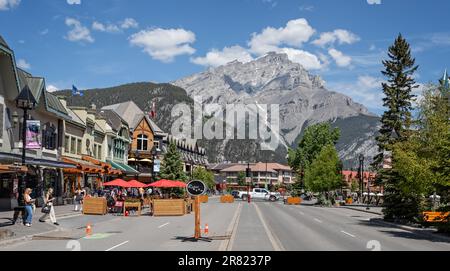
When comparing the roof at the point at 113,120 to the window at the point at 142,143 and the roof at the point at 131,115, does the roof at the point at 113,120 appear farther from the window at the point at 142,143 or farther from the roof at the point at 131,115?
the window at the point at 142,143

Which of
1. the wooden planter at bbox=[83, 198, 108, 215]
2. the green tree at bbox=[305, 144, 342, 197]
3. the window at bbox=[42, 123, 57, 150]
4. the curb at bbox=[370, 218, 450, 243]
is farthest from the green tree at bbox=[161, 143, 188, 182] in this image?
the curb at bbox=[370, 218, 450, 243]

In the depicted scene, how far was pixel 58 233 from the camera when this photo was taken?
2216 cm

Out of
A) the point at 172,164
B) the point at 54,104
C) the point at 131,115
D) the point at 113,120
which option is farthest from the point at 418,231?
the point at 131,115

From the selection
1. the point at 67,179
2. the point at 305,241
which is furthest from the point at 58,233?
the point at 67,179

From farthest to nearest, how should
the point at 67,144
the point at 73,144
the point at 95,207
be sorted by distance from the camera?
1. the point at 73,144
2. the point at 67,144
3. the point at 95,207

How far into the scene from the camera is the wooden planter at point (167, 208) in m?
36.5

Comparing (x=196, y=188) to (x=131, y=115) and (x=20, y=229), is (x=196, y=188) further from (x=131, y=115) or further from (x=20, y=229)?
(x=131, y=115)

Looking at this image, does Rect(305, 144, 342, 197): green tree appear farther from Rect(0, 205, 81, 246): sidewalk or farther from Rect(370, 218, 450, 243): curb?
Rect(0, 205, 81, 246): sidewalk

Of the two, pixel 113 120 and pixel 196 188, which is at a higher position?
pixel 113 120

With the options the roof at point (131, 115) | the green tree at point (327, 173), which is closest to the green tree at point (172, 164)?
the roof at point (131, 115)

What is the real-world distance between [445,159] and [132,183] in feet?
83.8

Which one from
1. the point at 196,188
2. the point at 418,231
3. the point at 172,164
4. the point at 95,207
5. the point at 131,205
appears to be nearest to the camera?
the point at 196,188

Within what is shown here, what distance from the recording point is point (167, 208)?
121 feet
